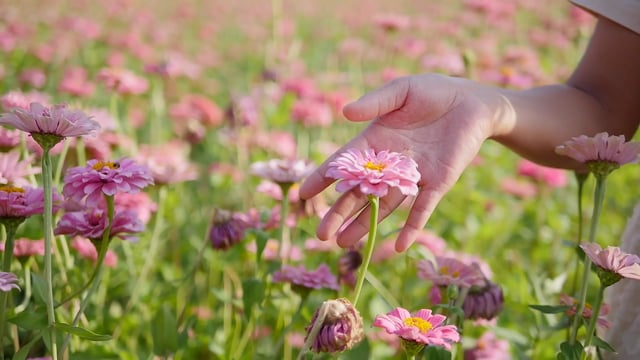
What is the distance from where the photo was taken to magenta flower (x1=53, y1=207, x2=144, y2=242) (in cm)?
74

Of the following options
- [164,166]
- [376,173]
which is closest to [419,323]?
[376,173]

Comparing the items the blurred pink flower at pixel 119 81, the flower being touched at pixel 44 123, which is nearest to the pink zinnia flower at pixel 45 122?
the flower being touched at pixel 44 123

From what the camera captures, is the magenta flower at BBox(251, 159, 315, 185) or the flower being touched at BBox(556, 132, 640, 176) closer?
the flower being touched at BBox(556, 132, 640, 176)

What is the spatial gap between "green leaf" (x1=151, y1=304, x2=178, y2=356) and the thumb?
293 millimetres

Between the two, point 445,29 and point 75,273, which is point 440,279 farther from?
point 445,29

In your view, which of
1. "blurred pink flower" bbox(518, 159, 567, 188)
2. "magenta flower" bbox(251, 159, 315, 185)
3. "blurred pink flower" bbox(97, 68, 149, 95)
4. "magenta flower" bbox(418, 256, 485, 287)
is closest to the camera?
"magenta flower" bbox(418, 256, 485, 287)

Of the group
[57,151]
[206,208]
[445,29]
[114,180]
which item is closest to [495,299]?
[114,180]

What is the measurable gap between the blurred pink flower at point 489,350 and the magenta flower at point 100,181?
1.84ft

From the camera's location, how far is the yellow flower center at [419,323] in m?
0.62

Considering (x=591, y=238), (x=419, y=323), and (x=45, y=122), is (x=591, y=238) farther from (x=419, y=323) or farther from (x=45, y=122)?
(x=45, y=122)

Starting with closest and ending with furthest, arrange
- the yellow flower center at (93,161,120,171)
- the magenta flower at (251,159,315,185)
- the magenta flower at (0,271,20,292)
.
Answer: the magenta flower at (0,271,20,292) → the yellow flower center at (93,161,120,171) → the magenta flower at (251,159,315,185)

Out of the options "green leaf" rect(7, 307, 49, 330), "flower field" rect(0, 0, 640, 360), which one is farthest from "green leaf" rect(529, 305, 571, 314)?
"green leaf" rect(7, 307, 49, 330)

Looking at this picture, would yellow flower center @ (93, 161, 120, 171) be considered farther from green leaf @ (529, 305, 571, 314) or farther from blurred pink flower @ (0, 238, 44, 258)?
green leaf @ (529, 305, 571, 314)

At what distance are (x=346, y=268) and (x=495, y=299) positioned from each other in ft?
0.72
